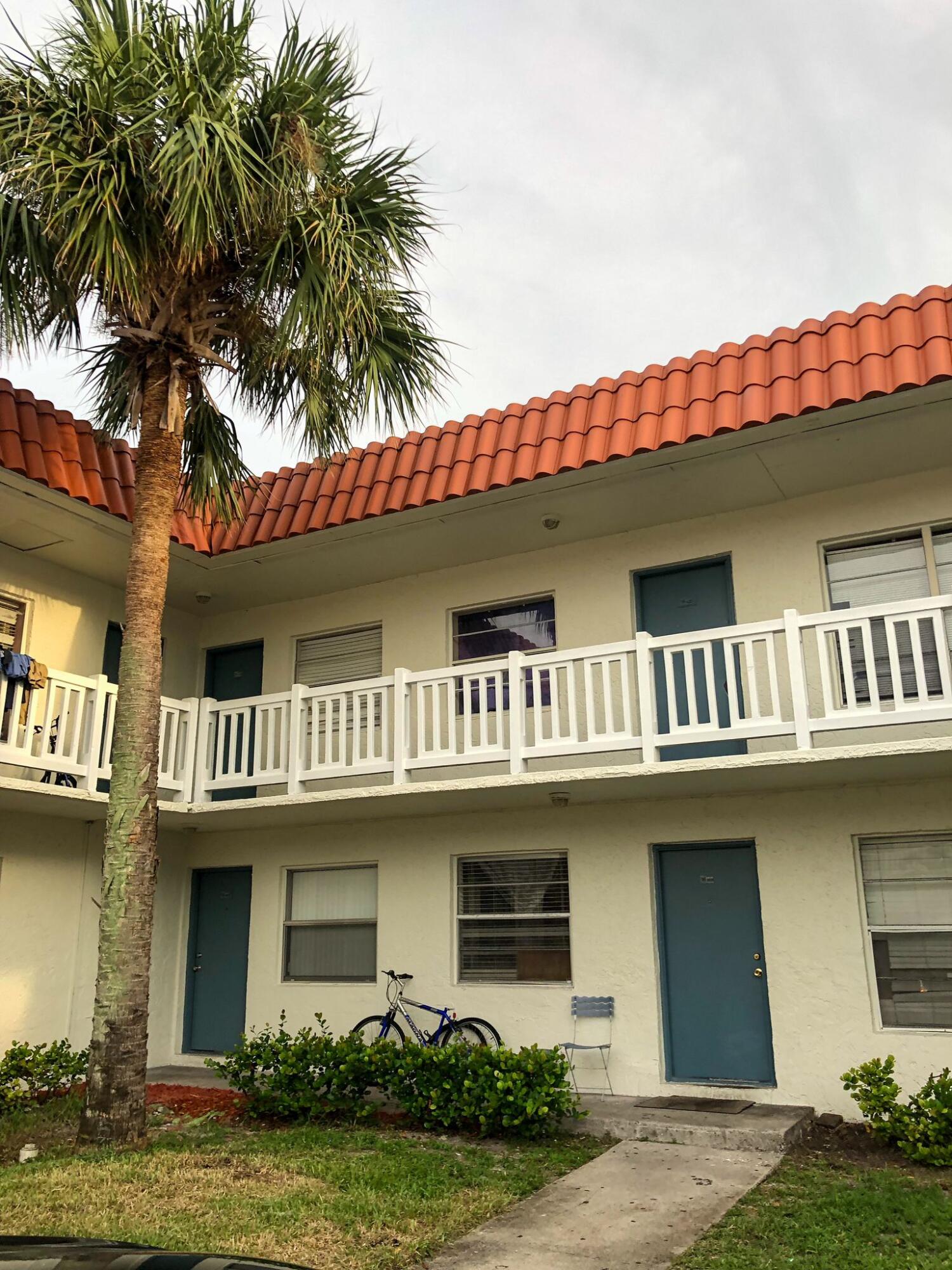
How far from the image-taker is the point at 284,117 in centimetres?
862

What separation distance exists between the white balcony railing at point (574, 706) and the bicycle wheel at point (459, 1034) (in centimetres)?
274

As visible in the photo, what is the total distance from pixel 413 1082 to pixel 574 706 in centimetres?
369

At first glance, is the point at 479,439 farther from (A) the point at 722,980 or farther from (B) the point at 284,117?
(A) the point at 722,980

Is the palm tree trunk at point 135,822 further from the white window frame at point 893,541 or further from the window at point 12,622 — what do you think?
the white window frame at point 893,541

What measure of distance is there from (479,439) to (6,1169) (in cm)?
793

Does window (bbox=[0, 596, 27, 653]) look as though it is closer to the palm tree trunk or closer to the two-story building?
the two-story building

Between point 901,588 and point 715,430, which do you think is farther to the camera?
point 901,588

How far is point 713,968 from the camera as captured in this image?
9.93 meters

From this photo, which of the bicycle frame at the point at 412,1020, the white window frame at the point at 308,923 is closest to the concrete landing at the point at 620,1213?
the bicycle frame at the point at 412,1020

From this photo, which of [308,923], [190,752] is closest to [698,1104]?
[308,923]

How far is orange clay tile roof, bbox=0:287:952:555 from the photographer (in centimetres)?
913

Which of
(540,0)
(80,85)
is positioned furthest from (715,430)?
(80,85)

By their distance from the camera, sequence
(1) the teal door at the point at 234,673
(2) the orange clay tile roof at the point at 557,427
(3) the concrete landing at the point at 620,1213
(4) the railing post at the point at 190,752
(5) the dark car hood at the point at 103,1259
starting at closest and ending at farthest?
(5) the dark car hood at the point at 103,1259
(3) the concrete landing at the point at 620,1213
(2) the orange clay tile roof at the point at 557,427
(4) the railing post at the point at 190,752
(1) the teal door at the point at 234,673

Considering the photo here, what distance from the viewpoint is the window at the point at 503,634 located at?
11.8 meters
